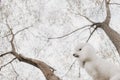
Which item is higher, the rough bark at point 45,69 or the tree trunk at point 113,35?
the tree trunk at point 113,35

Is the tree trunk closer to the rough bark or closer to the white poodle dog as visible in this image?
the white poodle dog

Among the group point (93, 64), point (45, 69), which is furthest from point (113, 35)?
point (93, 64)

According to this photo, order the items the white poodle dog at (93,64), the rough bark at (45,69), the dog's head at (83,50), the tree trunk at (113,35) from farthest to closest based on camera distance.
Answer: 1. the tree trunk at (113,35)
2. the rough bark at (45,69)
3. the dog's head at (83,50)
4. the white poodle dog at (93,64)

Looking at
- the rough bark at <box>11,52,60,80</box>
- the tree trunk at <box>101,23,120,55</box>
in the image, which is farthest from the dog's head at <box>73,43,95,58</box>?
the tree trunk at <box>101,23,120,55</box>

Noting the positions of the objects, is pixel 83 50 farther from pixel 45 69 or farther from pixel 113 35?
pixel 113 35

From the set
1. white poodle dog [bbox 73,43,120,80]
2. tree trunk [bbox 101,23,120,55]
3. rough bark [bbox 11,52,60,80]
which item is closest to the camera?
white poodle dog [bbox 73,43,120,80]

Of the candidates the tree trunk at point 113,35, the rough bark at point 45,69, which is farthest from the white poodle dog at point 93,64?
the tree trunk at point 113,35

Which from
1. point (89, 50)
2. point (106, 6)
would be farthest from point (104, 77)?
point (106, 6)

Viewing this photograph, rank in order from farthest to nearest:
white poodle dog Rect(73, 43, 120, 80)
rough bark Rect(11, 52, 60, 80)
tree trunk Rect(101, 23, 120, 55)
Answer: tree trunk Rect(101, 23, 120, 55)
rough bark Rect(11, 52, 60, 80)
white poodle dog Rect(73, 43, 120, 80)

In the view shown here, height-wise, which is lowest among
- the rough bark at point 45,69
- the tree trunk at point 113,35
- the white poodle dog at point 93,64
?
the rough bark at point 45,69

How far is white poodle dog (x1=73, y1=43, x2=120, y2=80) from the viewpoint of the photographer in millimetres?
5088

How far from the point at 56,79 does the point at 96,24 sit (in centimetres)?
238

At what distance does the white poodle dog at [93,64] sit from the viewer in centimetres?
509

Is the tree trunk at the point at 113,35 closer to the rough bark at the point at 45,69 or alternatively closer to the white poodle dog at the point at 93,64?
the white poodle dog at the point at 93,64
